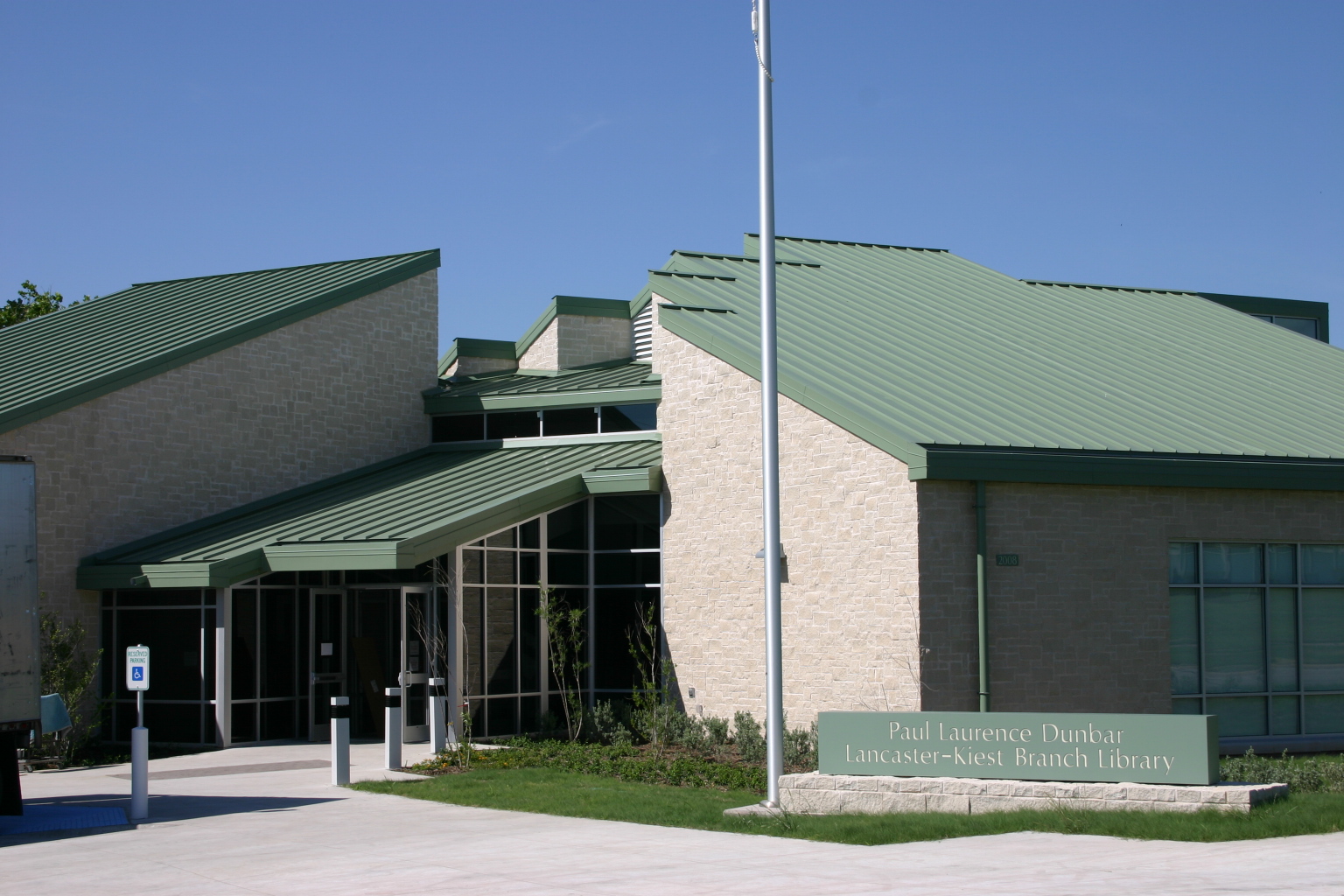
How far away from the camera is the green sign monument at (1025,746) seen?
45.2ft

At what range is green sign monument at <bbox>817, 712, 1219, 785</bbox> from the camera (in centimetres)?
1378

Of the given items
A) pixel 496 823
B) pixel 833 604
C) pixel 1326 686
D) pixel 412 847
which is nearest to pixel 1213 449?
pixel 1326 686

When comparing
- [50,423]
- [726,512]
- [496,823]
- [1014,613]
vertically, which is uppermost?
[50,423]

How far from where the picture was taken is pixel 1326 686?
22.1m

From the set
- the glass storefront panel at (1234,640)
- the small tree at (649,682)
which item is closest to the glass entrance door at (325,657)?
the small tree at (649,682)

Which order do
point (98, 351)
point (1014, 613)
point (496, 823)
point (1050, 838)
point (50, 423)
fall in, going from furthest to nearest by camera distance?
point (98, 351) < point (50, 423) < point (1014, 613) < point (496, 823) < point (1050, 838)

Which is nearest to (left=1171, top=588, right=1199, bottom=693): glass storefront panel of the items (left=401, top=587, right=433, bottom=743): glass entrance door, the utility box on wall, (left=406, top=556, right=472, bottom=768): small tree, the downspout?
the downspout

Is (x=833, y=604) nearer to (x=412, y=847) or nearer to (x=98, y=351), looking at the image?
(x=412, y=847)

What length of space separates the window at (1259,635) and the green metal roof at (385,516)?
829 centimetres

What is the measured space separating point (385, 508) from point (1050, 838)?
48.3 feet

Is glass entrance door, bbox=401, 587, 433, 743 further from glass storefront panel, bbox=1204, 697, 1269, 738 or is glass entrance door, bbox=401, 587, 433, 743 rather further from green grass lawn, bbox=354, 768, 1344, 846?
glass storefront panel, bbox=1204, 697, 1269, 738

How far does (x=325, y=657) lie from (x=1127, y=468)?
1326 cm

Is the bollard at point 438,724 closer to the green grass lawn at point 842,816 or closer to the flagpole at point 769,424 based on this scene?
the green grass lawn at point 842,816

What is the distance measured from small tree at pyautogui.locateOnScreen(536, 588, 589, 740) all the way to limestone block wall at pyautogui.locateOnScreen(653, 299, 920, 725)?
1582mm
